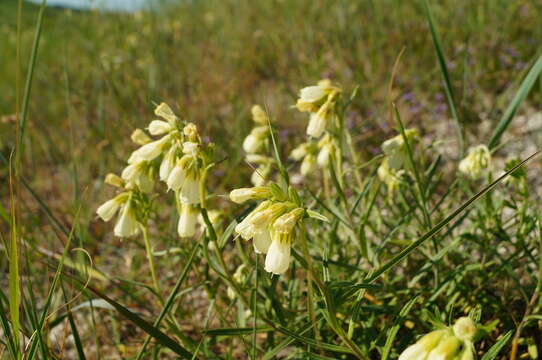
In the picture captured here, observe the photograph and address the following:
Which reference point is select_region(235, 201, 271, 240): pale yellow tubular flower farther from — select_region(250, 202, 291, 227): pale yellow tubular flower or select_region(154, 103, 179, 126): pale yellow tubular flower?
select_region(154, 103, 179, 126): pale yellow tubular flower

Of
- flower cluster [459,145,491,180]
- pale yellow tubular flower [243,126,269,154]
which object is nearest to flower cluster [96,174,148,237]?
pale yellow tubular flower [243,126,269,154]

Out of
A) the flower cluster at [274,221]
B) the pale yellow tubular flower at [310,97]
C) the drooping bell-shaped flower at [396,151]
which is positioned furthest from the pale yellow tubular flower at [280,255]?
the drooping bell-shaped flower at [396,151]

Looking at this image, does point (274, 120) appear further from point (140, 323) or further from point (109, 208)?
point (140, 323)

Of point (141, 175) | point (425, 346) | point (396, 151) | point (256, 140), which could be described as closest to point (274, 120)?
point (256, 140)

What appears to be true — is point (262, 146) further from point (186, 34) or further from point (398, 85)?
point (186, 34)

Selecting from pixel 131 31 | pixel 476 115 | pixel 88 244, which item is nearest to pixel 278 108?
pixel 476 115

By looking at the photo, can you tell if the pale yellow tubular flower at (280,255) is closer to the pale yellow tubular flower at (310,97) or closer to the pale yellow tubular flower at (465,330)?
the pale yellow tubular flower at (465,330)
